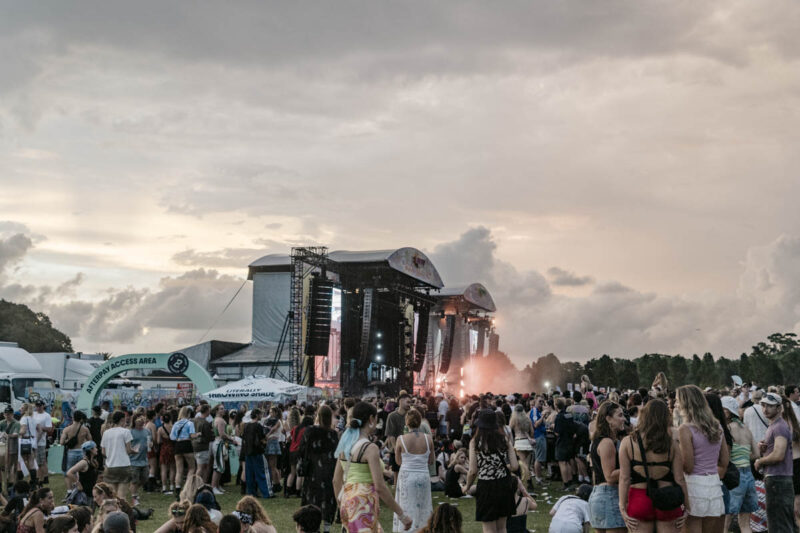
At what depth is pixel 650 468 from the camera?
563cm

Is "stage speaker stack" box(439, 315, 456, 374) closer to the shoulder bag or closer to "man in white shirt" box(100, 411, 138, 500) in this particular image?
"man in white shirt" box(100, 411, 138, 500)

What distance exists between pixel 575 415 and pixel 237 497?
6509 mm

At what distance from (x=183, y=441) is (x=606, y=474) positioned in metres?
10.8

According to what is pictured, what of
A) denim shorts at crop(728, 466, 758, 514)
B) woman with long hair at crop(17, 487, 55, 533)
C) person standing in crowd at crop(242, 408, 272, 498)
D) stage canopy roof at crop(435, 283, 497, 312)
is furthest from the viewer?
stage canopy roof at crop(435, 283, 497, 312)

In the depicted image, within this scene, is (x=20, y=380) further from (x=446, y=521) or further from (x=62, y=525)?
(x=446, y=521)

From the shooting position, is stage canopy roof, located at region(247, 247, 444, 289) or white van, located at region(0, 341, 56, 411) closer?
white van, located at region(0, 341, 56, 411)

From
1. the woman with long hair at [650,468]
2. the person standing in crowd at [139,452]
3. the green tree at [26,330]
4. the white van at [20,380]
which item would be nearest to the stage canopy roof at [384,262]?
the white van at [20,380]

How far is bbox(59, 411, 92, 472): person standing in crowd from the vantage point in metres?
13.2

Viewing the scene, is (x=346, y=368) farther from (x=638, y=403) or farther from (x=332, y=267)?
(x=638, y=403)

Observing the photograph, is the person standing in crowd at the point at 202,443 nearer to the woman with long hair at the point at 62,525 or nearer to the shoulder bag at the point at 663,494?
the woman with long hair at the point at 62,525

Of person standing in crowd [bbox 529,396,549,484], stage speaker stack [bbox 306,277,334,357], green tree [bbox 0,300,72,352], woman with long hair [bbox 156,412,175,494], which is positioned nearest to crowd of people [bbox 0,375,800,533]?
woman with long hair [bbox 156,412,175,494]

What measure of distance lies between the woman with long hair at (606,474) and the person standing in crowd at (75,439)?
9.49m

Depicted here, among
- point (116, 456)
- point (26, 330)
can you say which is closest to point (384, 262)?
point (116, 456)

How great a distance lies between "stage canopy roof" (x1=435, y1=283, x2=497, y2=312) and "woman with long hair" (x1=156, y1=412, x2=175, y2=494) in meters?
45.0
